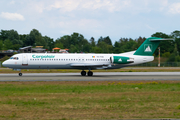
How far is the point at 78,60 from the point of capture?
37.0 metres

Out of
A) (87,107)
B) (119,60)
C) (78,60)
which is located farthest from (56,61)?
(87,107)

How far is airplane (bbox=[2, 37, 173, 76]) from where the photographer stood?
35153mm

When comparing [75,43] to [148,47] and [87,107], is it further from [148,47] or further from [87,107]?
[87,107]

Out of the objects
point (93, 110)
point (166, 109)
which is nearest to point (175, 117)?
point (166, 109)

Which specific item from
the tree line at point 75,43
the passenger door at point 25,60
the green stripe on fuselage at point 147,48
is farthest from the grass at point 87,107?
the tree line at point 75,43

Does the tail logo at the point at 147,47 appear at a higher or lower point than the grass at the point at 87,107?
higher

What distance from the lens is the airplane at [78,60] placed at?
3515cm

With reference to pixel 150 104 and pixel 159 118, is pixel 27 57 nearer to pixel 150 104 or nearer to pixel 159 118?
pixel 150 104

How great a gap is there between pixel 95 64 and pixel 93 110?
2454 cm

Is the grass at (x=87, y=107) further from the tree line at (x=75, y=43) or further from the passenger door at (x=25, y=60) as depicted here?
the tree line at (x=75, y=43)

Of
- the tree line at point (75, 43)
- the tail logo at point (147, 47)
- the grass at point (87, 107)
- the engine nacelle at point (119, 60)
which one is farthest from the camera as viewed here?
the tree line at point (75, 43)

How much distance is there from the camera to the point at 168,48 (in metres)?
121

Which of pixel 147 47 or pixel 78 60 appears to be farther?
pixel 147 47

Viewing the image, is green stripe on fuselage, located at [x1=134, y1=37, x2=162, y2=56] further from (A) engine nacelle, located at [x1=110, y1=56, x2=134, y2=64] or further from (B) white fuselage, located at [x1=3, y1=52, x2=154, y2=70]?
(B) white fuselage, located at [x1=3, y1=52, x2=154, y2=70]
